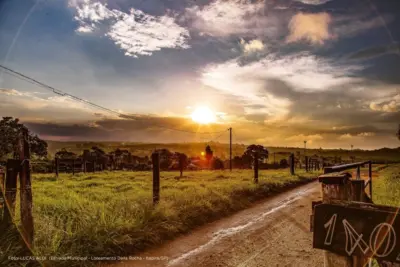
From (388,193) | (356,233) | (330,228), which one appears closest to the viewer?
(356,233)

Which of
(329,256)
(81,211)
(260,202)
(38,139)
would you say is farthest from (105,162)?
(329,256)

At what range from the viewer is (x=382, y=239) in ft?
7.01

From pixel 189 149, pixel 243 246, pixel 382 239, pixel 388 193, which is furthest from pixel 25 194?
pixel 189 149

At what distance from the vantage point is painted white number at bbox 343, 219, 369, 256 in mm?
2227

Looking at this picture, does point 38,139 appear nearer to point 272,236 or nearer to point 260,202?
point 260,202

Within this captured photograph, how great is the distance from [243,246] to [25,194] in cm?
452

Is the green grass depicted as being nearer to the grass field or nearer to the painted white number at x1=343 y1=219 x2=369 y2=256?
the grass field

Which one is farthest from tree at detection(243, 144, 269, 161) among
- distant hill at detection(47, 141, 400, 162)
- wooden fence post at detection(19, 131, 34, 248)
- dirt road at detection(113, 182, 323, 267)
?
wooden fence post at detection(19, 131, 34, 248)

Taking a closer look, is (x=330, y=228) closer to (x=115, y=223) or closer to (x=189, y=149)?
(x=115, y=223)

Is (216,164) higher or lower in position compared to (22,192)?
lower

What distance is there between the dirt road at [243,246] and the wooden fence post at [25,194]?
1.72 meters

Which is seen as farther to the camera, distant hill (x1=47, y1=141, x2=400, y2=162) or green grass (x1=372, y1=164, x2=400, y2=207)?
distant hill (x1=47, y1=141, x2=400, y2=162)

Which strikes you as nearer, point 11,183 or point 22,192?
point 22,192

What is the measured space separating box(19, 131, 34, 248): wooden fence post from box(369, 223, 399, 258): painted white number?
5641 mm
